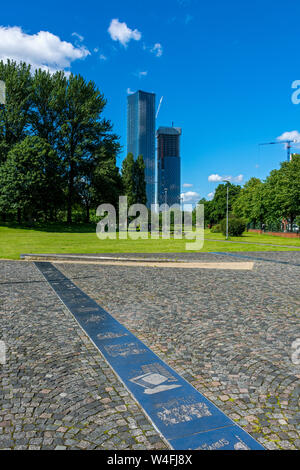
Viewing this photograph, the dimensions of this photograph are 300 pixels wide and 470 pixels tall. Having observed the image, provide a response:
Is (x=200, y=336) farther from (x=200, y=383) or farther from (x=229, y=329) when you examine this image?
(x=200, y=383)

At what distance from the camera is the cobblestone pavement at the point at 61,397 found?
2709mm

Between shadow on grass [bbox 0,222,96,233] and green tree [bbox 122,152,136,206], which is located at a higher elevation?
green tree [bbox 122,152,136,206]

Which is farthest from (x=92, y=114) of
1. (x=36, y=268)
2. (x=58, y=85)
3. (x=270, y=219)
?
(x=36, y=268)

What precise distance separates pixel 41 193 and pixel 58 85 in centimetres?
1845

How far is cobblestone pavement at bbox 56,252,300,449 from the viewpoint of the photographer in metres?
3.20

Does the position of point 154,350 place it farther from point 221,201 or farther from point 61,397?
point 221,201

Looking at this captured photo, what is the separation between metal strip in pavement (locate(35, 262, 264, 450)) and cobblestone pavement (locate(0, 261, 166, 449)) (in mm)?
127

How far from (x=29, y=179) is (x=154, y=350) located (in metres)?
39.6

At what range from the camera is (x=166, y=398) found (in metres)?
3.34

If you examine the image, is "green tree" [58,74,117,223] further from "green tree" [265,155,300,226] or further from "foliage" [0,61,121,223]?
"green tree" [265,155,300,226]

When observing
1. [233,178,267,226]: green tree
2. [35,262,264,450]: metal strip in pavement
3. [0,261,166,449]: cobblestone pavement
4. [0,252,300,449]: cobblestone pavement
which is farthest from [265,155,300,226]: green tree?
[0,261,166,449]: cobblestone pavement

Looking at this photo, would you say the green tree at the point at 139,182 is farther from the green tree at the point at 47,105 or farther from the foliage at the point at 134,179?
the green tree at the point at 47,105

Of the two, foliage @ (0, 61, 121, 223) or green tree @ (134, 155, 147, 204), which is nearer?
foliage @ (0, 61, 121, 223)

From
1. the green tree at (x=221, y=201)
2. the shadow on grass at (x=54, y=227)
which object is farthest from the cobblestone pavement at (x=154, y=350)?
the green tree at (x=221, y=201)
